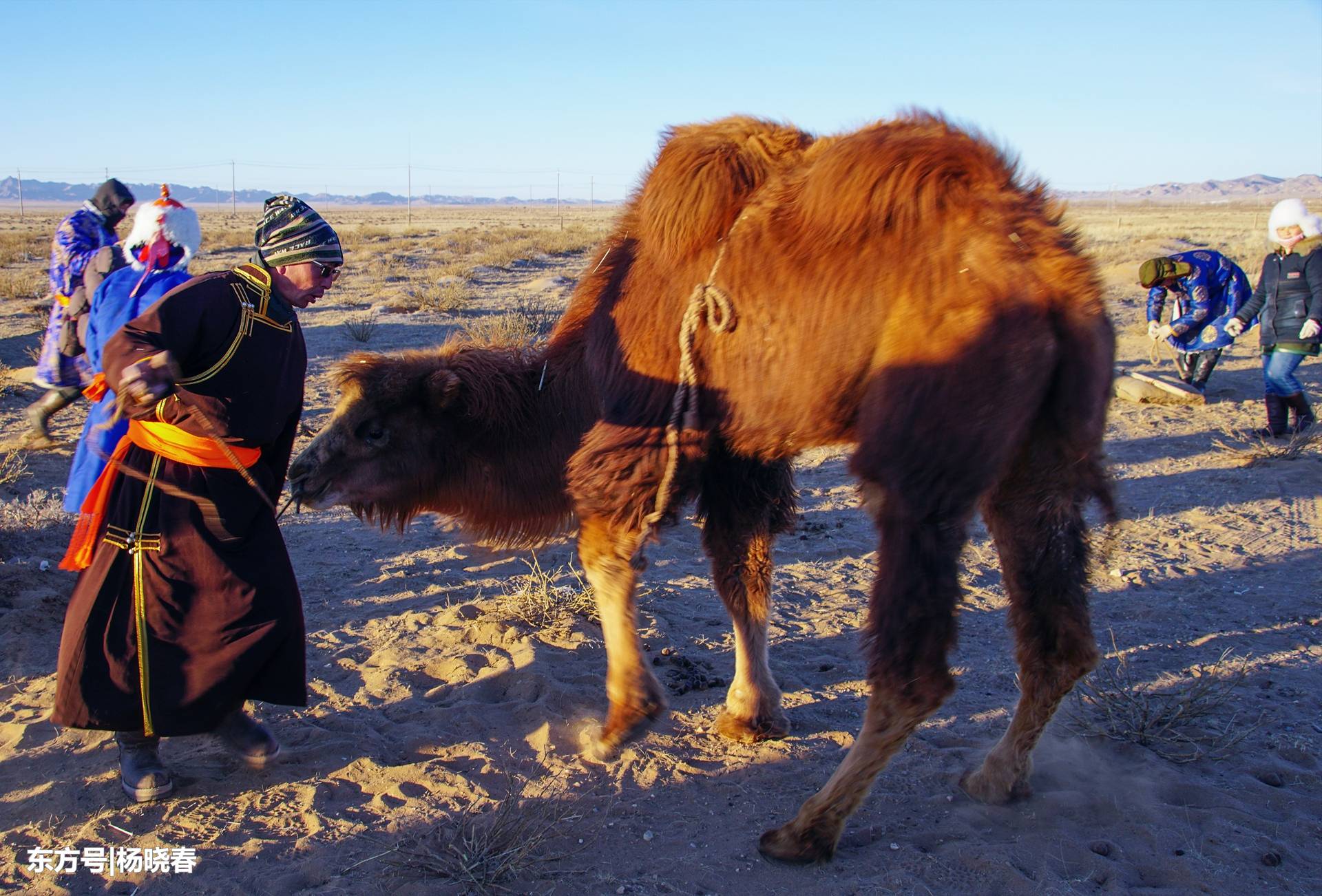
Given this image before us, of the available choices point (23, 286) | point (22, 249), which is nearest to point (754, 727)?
point (23, 286)

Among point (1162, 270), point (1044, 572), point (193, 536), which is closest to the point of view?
point (1044, 572)

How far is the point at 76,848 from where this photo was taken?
336cm

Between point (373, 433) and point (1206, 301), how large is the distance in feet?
34.7

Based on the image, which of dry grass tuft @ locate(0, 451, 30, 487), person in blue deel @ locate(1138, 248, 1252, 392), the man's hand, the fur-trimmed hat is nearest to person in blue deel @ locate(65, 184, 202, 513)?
the man's hand

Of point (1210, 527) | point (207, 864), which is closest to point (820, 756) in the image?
point (207, 864)

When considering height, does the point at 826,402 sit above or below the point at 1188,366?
above

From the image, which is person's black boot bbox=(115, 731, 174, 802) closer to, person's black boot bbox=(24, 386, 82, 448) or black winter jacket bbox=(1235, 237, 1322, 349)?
person's black boot bbox=(24, 386, 82, 448)

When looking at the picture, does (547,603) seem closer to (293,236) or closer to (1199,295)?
(293,236)

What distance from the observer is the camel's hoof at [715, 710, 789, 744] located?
14.0ft

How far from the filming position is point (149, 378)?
3.09 m

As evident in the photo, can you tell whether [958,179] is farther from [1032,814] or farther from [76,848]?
[76,848]

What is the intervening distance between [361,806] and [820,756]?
1976 mm

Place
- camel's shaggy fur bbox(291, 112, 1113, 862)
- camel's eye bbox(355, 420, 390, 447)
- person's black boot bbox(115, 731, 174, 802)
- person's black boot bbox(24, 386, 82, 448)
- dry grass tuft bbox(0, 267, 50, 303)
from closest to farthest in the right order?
1. camel's shaggy fur bbox(291, 112, 1113, 862)
2. person's black boot bbox(115, 731, 174, 802)
3. camel's eye bbox(355, 420, 390, 447)
4. person's black boot bbox(24, 386, 82, 448)
5. dry grass tuft bbox(0, 267, 50, 303)

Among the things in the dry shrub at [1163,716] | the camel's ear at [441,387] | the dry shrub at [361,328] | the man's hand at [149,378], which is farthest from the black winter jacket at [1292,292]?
the dry shrub at [361,328]
